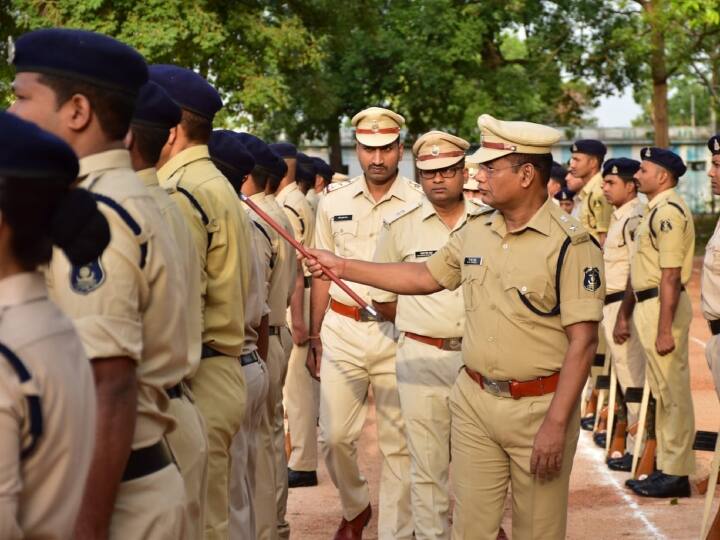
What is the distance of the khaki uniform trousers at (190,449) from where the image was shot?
4.33 m

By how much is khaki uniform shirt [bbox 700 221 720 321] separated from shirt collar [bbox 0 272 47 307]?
6.15 metres

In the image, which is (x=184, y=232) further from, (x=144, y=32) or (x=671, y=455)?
(x=144, y=32)

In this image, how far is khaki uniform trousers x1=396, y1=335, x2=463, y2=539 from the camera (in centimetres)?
795

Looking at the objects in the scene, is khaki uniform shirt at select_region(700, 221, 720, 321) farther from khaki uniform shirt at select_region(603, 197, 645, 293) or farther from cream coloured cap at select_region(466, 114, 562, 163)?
khaki uniform shirt at select_region(603, 197, 645, 293)

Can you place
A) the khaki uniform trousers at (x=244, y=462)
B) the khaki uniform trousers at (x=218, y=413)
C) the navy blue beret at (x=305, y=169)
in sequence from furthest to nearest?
the navy blue beret at (x=305, y=169)
the khaki uniform trousers at (x=244, y=462)
the khaki uniform trousers at (x=218, y=413)

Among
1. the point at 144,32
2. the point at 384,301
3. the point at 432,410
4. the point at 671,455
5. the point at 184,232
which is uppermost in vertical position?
the point at 144,32

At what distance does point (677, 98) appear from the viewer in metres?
108

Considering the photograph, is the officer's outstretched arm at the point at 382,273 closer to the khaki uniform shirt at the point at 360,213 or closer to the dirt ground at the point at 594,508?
the khaki uniform shirt at the point at 360,213

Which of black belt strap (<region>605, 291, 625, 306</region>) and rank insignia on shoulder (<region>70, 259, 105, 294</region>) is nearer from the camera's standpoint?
rank insignia on shoulder (<region>70, 259, 105, 294</region>)

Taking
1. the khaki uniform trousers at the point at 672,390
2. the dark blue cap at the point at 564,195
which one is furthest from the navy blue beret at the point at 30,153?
the dark blue cap at the point at 564,195

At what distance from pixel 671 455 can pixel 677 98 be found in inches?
3965

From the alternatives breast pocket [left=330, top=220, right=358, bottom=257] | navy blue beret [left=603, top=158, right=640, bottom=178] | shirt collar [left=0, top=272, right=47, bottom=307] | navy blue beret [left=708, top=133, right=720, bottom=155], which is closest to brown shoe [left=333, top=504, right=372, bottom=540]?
breast pocket [left=330, top=220, right=358, bottom=257]

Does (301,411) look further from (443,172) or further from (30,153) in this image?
(30,153)

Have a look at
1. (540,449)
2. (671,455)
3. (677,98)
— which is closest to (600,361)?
(671,455)
